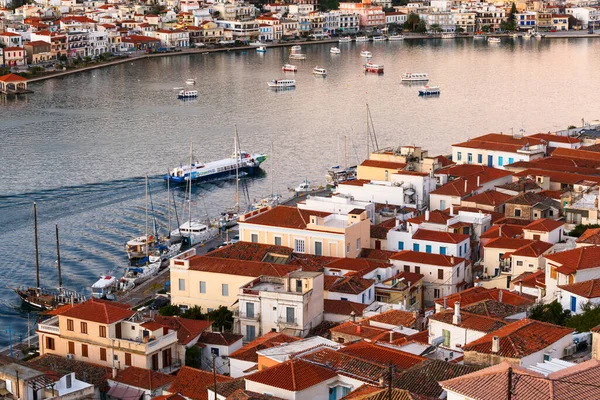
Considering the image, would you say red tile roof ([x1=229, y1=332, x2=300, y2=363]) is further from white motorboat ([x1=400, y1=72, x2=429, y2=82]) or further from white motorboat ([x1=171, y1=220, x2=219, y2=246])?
white motorboat ([x1=400, y1=72, x2=429, y2=82])

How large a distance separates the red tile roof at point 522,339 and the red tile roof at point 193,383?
9.02ft

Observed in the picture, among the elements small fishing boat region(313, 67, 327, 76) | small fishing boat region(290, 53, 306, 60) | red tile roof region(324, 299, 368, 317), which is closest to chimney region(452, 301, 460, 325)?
red tile roof region(324, 299, 368, 317)

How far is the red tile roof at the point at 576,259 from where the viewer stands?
16.5m

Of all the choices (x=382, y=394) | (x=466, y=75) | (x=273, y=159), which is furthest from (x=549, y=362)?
(x=466, y=75)

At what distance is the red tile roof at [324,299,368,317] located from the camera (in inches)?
667

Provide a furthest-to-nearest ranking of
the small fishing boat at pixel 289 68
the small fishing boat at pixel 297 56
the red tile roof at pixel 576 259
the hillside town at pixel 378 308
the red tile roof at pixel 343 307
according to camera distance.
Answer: the small fishing boat at pixel 297 56 < the small fishing boat at pixel 289 68 < the red tile roof at pixel 343 307 < the red tile roof at pixel 576 259 < the hillside town at pixel 378 308

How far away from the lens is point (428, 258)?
1956 centimetres

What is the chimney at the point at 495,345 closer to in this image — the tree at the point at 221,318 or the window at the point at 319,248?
the tree at the point at 221,318

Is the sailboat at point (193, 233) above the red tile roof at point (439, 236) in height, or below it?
below

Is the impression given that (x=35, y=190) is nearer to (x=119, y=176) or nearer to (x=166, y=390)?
(x=119, y=176)

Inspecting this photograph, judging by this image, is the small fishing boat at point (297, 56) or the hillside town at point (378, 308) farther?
the small fishing boat at point (297, 56)

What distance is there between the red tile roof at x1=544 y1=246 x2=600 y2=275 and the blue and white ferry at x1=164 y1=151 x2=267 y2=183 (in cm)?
1369

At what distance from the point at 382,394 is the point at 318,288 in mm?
6344

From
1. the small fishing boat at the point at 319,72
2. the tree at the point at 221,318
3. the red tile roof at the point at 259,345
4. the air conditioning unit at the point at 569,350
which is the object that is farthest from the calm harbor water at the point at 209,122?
the air conditioning unit at the point at 569,350
